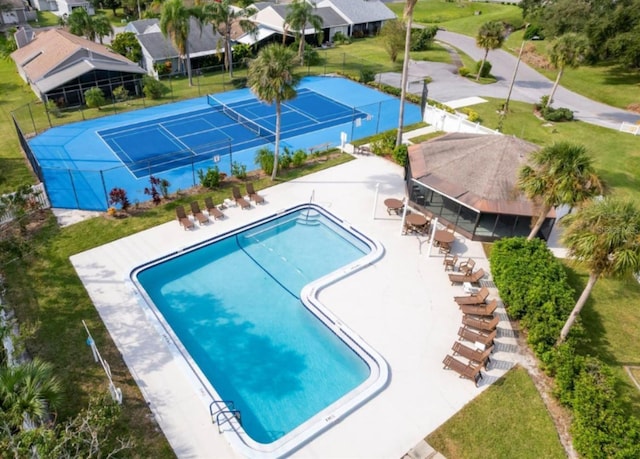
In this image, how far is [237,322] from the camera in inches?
672

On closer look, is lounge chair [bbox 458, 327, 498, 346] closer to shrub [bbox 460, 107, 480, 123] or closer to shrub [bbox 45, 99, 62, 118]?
shrub [bbox 460, 107, 480, 123]

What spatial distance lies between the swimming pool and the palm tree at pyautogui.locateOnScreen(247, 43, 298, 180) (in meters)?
6.05

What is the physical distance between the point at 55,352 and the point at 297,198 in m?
13.5

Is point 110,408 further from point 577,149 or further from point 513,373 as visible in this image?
point 577,149

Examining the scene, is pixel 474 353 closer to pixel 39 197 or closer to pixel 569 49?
pixel 39 197

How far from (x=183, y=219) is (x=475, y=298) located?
45.4 feet

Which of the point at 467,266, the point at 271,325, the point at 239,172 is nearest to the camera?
the point at 271,325

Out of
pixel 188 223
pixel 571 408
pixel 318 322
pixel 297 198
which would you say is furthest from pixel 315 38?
pixel 571 408

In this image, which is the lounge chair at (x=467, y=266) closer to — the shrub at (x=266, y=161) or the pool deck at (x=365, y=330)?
the pool deck at (x=365, y=330)

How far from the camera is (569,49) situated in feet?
109

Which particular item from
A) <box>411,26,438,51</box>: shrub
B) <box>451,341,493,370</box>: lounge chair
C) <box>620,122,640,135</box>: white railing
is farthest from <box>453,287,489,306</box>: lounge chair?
<box>411,26,438,51</box>: shrub

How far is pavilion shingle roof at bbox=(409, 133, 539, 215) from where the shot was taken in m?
20.4

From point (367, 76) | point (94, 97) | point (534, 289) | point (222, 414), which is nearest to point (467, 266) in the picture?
point (534, 289)

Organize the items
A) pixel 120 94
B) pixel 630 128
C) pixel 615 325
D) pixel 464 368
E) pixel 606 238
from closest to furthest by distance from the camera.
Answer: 1. pixel 606 238
2. pixel 464 368
3. pixel 615 325
4. pixel 630 128
5. pixel 120 94
